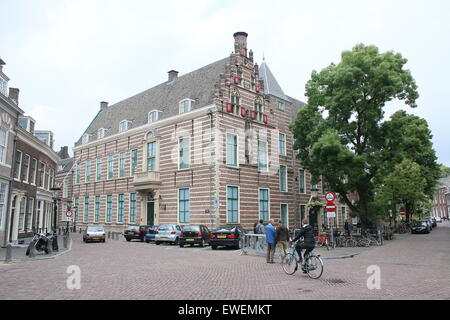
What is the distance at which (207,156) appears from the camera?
2820cm

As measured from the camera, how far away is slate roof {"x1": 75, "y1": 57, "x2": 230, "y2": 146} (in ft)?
103

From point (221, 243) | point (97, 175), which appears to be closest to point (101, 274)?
point (221, 243)

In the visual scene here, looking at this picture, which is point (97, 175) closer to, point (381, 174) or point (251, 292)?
point (381, 174)

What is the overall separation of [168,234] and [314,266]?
51.1ft

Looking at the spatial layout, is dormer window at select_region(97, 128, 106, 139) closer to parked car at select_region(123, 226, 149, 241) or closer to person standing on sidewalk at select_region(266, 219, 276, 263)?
parked car at select_region(123, 226, 149, 241)

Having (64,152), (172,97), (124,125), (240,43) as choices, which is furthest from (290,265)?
(64,152)

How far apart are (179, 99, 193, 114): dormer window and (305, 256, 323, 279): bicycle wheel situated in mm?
21486

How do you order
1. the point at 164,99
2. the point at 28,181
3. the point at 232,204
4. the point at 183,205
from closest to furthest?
1. the point at 28,181
2. the point at 232,204
3. the point at 183,205
4. the point at 164,99

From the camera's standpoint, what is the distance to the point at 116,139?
126 feet

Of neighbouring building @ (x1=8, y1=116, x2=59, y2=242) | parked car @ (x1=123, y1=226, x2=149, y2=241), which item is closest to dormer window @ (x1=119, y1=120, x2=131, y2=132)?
neighbouring building @ (x1=8, y1=116, x2=59, y2=242)

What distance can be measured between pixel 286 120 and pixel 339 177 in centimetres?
1126

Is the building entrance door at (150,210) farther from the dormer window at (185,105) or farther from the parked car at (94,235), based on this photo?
the dormer window at (185,105)

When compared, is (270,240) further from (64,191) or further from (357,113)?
(64,191)

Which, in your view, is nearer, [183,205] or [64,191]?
[183,205]
